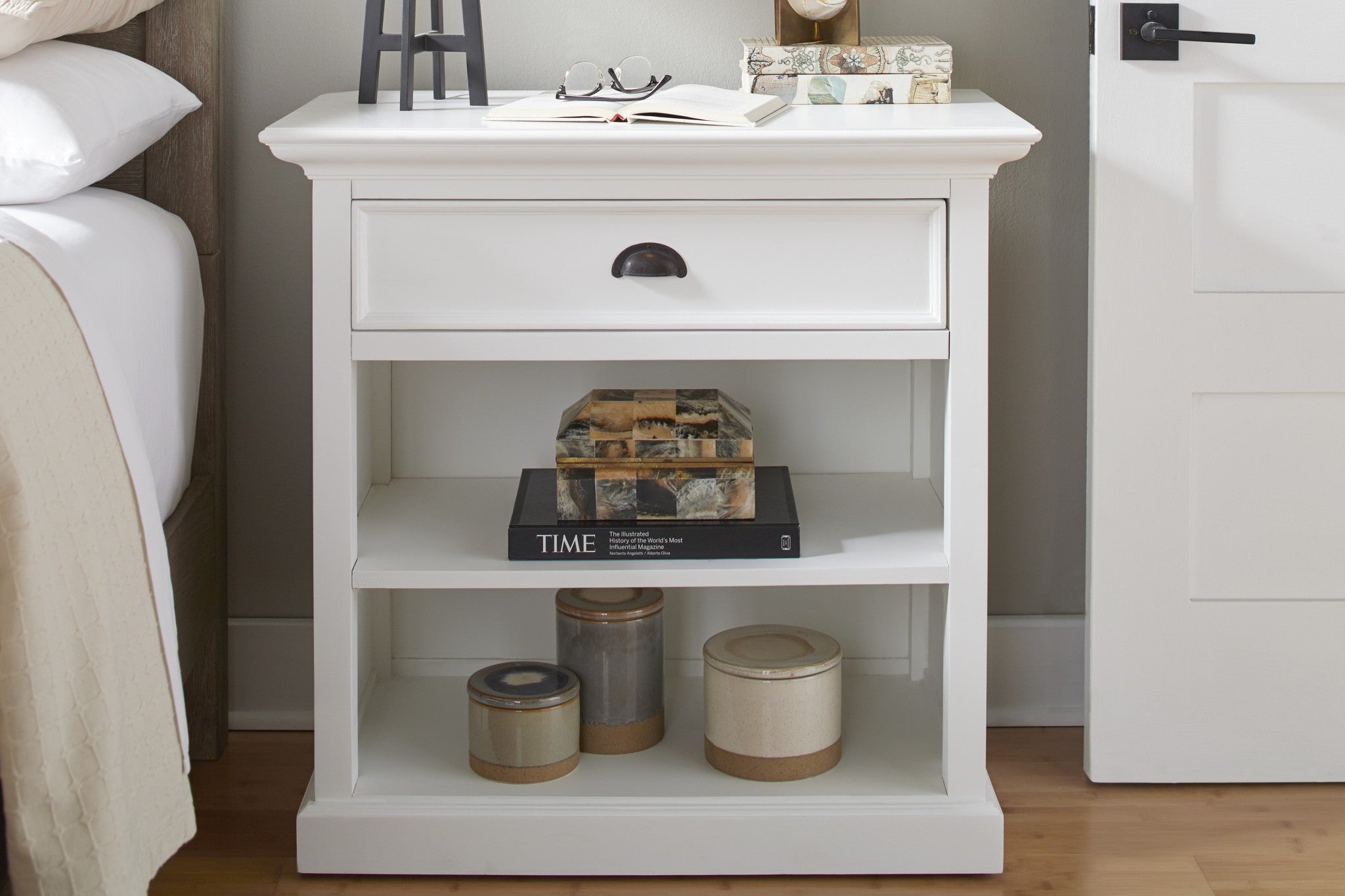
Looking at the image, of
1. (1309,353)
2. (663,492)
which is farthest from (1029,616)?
(663,492)

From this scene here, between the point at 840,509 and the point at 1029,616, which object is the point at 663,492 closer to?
the point at 840,509

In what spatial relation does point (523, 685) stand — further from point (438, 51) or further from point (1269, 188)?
point (1269, 188)

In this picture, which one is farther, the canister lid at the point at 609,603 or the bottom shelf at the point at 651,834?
the canister lid at the point at 609,603

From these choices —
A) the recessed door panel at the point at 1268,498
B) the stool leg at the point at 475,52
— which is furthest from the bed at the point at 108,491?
the recessed door panel at the point at 1268,498

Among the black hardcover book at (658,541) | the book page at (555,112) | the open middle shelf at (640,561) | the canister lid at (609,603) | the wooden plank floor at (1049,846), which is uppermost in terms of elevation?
the book page at (555,112)

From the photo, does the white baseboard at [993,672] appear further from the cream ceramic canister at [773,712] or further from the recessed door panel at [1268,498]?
the cream ceramic canister at [773,712]

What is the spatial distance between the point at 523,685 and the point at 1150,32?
0.97 meters

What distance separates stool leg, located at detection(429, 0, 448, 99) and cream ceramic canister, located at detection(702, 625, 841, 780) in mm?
704

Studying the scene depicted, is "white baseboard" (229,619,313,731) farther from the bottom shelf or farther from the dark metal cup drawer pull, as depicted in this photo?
the dark metal cup drawer pull

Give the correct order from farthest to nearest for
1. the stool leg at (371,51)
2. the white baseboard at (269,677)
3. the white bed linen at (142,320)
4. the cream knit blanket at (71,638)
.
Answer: the white baseboard at (269,677) → the stool leg at (371,51) → the white bed linen at (142,320) → the cream knit blanket at (71,638)

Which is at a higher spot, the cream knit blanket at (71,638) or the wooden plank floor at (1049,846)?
the cream knit blanket at (71,638)

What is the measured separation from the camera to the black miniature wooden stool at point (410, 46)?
1.39 metres

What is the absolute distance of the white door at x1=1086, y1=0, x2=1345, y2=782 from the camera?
1.42 m

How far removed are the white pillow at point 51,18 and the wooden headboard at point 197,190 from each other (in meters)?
0.08
